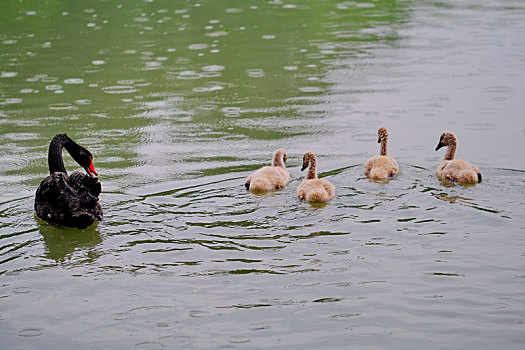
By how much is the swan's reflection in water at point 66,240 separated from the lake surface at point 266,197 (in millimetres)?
25

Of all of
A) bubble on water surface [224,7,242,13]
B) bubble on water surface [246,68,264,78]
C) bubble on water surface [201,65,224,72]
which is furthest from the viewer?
bubble on water surface [224,7,242,13]

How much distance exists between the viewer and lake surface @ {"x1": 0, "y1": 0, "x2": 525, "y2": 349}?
5.69 m

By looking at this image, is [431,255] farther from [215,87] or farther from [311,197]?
[215,87]

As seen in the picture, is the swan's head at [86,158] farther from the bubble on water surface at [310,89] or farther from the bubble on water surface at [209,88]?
the bubble on water surface at [310,89]

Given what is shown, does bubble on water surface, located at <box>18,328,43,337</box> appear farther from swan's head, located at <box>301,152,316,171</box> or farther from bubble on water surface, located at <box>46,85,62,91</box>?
bubble on water surface, located at <box>46,85,62,91</box>

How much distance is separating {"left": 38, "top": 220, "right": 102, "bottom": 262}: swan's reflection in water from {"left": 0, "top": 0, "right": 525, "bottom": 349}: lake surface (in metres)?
0.02

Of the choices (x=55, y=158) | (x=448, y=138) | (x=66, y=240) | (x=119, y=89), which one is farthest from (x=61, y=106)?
(x=448, y=138)

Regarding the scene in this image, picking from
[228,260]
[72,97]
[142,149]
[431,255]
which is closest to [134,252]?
[228,260]

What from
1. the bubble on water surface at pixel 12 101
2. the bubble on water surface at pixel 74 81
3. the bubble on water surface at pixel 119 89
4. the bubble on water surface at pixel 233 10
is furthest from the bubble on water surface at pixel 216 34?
the bubble on water surface at pixel 12 101

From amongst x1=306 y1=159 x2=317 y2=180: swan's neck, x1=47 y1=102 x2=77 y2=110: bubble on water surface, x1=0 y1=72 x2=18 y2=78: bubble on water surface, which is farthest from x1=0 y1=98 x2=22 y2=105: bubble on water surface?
x1=306 y1=159 x2=317 y2=180: swan's neck

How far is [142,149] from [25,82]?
4855 mm

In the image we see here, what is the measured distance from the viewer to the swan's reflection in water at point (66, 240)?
7.11 metres

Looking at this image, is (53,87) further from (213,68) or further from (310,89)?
(310,89)

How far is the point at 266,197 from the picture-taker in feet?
27.2
